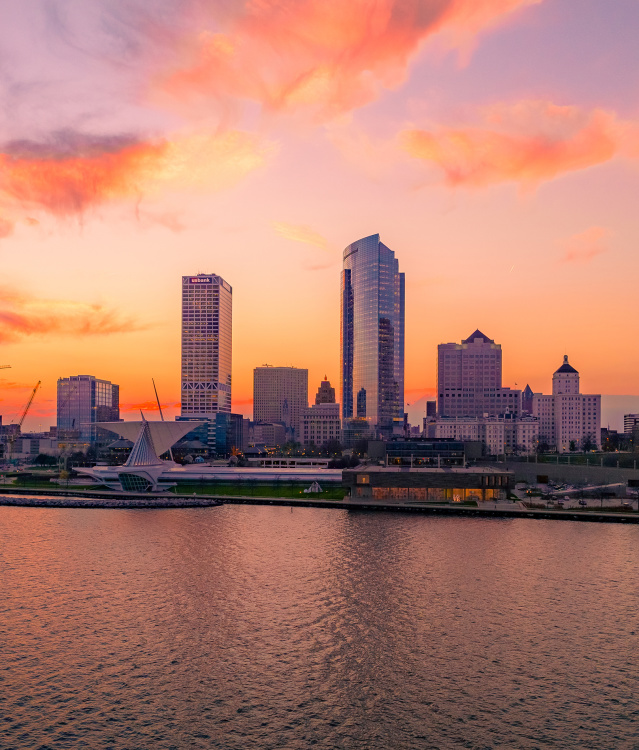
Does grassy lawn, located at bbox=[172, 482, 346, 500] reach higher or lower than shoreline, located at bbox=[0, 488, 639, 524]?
higher

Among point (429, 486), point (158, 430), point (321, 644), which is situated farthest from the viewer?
point (158, 430)

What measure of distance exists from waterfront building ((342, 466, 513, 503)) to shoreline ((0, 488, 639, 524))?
336 centimetres

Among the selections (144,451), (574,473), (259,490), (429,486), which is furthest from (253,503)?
(574,473)

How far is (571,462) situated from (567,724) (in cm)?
12327

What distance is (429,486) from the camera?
109062 mm

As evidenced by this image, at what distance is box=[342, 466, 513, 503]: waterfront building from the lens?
4286 inches

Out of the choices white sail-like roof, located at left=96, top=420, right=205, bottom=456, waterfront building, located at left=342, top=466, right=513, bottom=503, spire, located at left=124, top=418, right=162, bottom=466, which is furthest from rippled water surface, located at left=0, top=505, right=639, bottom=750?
white sail-like roof, located at left=96, top=420, right=205, bottom=456

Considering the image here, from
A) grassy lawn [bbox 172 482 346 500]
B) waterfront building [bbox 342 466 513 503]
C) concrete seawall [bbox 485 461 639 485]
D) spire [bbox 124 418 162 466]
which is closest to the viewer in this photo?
waterfront building [bbox 342 466 513 503]

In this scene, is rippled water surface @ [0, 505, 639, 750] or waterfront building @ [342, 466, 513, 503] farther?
waterfront building @ [342, 466, 513, 503]

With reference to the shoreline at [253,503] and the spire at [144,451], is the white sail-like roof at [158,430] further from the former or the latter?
the shoreline at [253,503]

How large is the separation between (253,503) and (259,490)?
46.1 ft

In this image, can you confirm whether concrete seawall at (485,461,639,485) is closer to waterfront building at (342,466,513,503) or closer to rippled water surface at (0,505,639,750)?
waterfront building at (342,466,513,503)

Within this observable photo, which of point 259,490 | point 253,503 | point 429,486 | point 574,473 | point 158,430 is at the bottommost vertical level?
point 253,503

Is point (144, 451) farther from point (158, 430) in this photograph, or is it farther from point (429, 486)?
point (429, 486)
